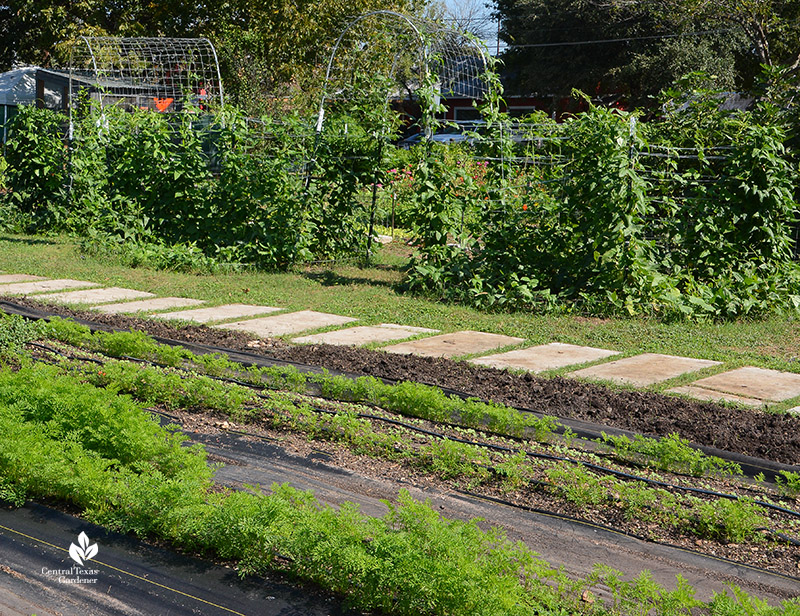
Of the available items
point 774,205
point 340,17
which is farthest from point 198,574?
point 340,17

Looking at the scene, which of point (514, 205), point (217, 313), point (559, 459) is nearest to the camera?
point (559, 459)

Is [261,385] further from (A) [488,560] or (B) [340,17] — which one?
(B) [340,17]

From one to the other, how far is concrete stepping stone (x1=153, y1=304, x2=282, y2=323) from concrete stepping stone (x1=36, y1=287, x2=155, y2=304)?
3.08 ft

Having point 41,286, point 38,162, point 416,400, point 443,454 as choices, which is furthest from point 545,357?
point 38,162

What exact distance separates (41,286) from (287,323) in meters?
3.27

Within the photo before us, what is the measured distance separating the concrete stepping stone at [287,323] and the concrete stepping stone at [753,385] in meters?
3.37

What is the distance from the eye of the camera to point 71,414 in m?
4.25

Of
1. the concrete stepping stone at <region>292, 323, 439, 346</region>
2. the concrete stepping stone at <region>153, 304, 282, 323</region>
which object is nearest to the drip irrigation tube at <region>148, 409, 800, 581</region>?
the concrete stepping stone at <region>292, 323, 439, 346</region>

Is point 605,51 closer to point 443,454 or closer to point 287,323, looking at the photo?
point 287,323

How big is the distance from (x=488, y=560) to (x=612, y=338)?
472cm

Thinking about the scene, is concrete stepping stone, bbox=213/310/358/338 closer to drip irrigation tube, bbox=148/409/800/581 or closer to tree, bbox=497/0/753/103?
drip irrigation tube, bbox=148/409/800/581

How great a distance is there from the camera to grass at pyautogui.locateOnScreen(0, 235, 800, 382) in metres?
7.08

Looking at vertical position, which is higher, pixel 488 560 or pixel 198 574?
pixel 488 560

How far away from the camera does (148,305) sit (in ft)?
27.6
